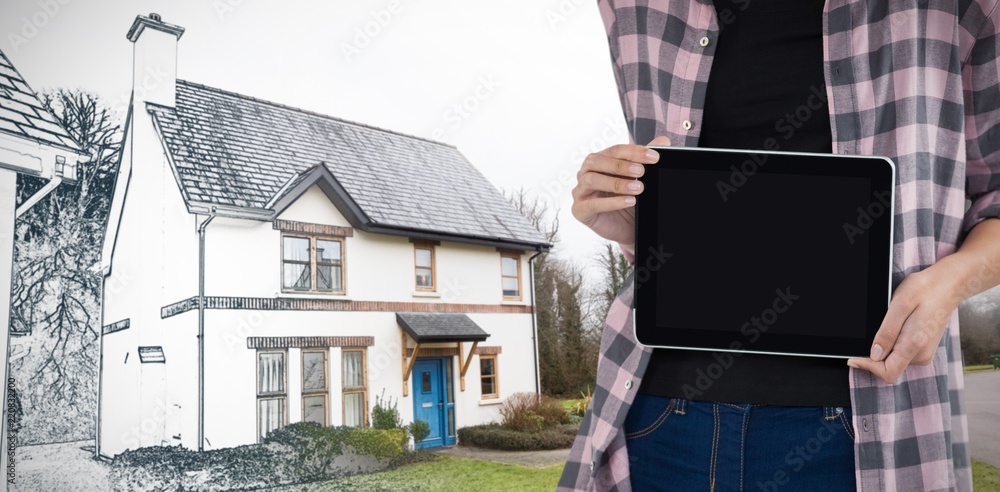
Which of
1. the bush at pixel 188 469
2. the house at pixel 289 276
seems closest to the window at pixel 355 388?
the house at pixel 289 276

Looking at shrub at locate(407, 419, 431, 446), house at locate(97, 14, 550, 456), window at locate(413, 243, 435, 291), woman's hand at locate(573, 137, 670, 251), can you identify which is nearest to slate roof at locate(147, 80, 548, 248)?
house at locate(97, 14, 550, 456)

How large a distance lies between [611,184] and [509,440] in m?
3.74

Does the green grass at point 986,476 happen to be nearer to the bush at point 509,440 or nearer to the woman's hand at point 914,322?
the bush at point 509,440

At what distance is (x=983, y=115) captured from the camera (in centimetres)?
69

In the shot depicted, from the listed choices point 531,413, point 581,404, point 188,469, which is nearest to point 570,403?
point 581,404

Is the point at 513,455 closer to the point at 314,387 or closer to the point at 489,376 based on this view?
the point at 489,376

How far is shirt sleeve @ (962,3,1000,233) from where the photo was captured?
0.67m

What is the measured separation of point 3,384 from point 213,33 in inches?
73.9

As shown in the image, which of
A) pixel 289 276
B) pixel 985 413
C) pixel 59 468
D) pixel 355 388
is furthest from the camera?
pixel 355 388

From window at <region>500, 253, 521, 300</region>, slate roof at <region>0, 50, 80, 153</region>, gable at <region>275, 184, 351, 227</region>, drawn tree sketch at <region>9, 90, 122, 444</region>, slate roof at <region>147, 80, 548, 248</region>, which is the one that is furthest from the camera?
window at <region>500, 253, 521, 300</region>

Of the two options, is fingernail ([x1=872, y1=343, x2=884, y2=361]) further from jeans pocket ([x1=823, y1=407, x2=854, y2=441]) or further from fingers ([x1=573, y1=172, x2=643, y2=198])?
fingers ([x1=573, y1=172, x2=643, y2=198])

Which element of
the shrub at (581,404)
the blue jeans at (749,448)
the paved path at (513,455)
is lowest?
the paved path at (513,455)

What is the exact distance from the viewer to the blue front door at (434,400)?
4145 mm

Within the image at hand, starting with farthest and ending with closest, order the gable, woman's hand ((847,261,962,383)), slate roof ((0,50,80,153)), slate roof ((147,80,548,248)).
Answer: the gable < slate roof ((147,80,548,248)) < slate roof ((0,50,80,153)) < woman's hand ((847,261,962,383))
